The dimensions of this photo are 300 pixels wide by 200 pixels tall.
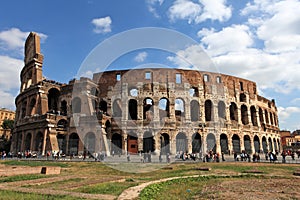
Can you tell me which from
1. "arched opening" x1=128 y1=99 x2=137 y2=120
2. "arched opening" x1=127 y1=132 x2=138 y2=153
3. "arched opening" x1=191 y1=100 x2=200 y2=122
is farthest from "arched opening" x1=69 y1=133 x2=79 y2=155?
"arched opening" x1=191 y1=100 x2=200 y2=122

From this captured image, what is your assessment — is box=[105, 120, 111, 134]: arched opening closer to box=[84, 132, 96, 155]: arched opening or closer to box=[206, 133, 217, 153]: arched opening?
box=[84, 132, 96, 155]: arched opening

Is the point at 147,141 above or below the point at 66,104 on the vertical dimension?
A: below

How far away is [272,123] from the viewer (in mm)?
44781

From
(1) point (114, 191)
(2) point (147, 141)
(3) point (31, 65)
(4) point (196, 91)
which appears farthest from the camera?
(3) point (31, 65)

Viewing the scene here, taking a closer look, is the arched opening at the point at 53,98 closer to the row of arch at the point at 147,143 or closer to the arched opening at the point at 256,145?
the row of arch at the point at 147,143

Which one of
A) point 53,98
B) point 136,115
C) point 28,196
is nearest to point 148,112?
point 136,115

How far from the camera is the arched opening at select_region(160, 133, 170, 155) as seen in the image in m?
32.5

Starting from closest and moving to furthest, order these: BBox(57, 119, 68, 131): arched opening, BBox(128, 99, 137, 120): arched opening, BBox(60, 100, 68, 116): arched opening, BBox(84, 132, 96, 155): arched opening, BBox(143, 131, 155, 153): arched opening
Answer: BBox(84, 132, 96, 155): arched opening → BBox(57, 119, 68, 131): arched opening → BBox(143, 131, 155, 153): arched opening → BBox(60, 100, 68, 116): arched opening → BBox(128, 99, 137, 120): arched opening

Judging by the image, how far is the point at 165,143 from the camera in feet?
109

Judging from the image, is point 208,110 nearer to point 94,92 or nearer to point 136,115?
point 136,115

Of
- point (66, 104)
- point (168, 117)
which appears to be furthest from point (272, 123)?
point (66, 104)

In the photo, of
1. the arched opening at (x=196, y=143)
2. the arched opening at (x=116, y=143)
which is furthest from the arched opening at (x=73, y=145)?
the arched opening at (x=196, y=143)

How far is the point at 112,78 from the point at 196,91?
12.9 meters

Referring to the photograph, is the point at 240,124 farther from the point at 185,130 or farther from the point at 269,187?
the point at 269,187
